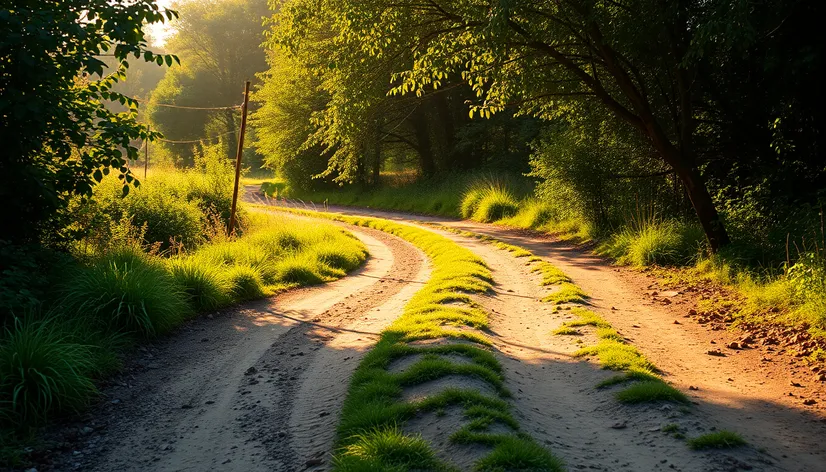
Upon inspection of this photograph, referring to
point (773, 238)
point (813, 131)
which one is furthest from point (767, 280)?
point (813, 131)

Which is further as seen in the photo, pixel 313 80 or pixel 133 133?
pixel 313 80

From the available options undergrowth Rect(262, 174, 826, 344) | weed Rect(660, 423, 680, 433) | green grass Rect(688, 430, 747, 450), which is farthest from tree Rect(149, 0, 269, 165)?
green grass Rect(688, 430, 747, 450)

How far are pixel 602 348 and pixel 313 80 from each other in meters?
25.3

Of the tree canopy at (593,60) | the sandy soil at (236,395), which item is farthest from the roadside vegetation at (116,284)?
the tree canopy at (593,60)

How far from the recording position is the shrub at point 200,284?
955 cm

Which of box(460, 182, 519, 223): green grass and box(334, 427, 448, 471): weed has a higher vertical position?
box(460, 182, 519, 223): green grass

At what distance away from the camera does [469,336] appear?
680 cm

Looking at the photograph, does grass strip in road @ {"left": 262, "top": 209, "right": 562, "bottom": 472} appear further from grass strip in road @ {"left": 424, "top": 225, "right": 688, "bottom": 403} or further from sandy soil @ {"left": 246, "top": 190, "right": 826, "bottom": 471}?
grass strip in road @ {"left": 424, "top": 225, "right": 688, "bottom": 403}

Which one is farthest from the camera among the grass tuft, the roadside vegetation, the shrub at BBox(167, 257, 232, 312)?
the shrub at BBox(167, 257, 232, 312)

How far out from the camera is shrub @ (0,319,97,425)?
17.2 ft

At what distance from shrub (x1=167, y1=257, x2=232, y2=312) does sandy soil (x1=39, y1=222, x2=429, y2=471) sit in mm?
316

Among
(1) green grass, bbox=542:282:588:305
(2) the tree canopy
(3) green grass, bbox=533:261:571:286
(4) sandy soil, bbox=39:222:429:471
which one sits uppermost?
(2) the tree canopy

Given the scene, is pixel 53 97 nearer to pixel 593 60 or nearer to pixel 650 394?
pixel 650 394

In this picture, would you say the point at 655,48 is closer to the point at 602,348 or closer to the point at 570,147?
the point at 570,147
